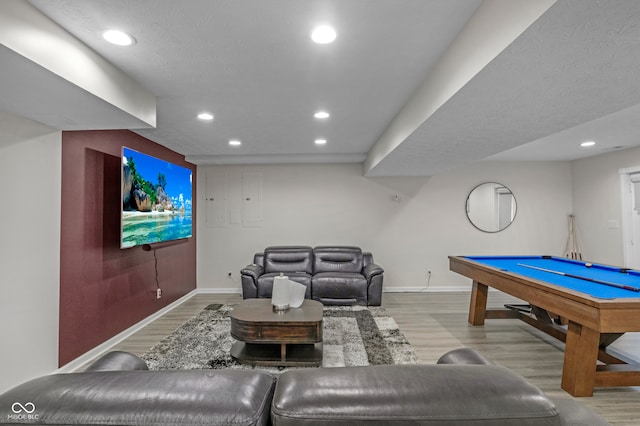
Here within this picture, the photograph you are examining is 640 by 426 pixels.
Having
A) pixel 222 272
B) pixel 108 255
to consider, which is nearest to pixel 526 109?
pixel 108 255

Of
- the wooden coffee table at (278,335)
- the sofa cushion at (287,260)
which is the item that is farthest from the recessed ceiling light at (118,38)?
the sofa cushion at (287,260)

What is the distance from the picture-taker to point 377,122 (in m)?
3.56

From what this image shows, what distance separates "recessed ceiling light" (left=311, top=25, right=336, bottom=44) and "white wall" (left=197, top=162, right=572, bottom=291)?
4.04 metres

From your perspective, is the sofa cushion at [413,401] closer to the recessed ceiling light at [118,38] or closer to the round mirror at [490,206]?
the recessed ceiling light at [118,38]

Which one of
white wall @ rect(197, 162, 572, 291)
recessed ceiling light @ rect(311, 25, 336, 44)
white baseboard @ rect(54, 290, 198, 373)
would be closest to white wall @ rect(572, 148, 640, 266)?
white wall @ rect(197, 162, 572, 291)

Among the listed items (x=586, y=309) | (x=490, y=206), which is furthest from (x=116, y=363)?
(x=490, y=206)

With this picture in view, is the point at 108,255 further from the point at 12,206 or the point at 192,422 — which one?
the point at 192,422

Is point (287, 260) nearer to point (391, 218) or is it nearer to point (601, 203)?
point (391, 218)

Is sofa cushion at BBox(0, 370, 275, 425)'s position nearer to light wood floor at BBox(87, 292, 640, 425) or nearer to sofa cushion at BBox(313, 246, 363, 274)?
light wood floor at BBox(87, 292, 640, 425)

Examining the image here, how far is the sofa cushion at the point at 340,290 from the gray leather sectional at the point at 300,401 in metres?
3.98

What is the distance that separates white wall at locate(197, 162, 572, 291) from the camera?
18.9 ft

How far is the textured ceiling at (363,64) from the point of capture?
1.47 m

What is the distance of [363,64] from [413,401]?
209 centimetres

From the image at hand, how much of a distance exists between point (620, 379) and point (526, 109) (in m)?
2.18
